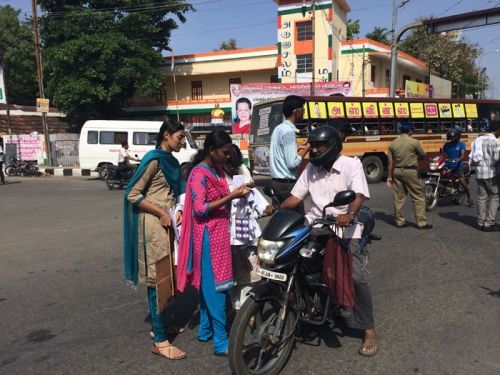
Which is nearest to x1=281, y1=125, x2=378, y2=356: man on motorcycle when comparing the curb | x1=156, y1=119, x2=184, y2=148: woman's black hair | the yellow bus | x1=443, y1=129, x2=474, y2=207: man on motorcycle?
x1=156, y1=119, x2=184, y2=148: woman's black hair

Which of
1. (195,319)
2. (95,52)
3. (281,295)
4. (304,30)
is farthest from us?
(304,30)

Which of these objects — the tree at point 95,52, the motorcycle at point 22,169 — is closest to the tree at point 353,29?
the tree at point 95,52

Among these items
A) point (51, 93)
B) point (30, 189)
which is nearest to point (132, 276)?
point (30, 189)

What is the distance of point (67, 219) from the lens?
838 centimetres

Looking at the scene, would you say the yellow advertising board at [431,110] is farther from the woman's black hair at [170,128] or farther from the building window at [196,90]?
the building window at [196,90]

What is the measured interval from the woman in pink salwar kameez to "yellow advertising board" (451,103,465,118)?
14.8 metres

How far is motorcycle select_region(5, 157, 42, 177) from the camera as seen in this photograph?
19.2m

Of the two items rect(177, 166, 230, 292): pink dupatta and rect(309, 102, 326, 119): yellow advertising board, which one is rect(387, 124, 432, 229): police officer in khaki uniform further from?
rect(309, 102, 326, 119): yellow advertising board

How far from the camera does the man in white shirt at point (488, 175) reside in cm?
652

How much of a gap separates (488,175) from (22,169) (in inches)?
730

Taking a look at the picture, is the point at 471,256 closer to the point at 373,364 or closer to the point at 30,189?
the point at 373,364

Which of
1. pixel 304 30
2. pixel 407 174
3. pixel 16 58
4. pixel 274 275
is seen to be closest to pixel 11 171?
pixel 407 174

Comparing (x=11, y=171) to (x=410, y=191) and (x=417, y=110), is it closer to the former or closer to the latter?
(x=417, y=110)

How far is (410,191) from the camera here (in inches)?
272
